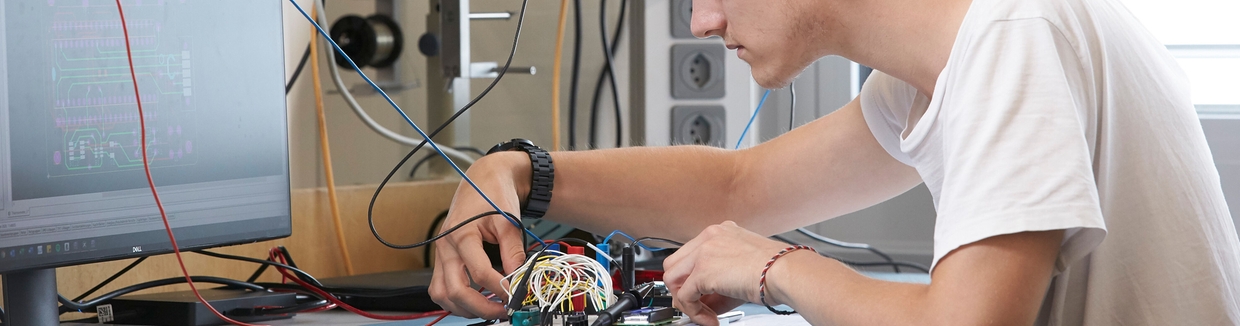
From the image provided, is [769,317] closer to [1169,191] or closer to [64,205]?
[1169,191]

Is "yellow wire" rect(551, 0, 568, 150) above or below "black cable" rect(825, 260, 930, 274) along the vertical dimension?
above

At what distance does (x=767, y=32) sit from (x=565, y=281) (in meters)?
0.29

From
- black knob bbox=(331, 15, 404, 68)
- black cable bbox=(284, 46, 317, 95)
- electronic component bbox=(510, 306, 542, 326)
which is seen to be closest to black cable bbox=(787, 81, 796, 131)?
black knob bbox=(331, 15, 404, 68)

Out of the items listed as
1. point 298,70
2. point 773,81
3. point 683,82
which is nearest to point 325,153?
point 298,70

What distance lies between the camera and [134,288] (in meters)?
1.12

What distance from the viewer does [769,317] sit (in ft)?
3.59

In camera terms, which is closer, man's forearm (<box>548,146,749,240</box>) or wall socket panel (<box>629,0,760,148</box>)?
man's forearm (<box>548,146,749,240</box>)

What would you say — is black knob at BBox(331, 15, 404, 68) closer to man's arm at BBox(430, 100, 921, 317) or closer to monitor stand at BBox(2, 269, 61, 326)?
man's arm at BBox(430, 100, 921, 317)

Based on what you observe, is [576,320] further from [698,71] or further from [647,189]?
[698,71]

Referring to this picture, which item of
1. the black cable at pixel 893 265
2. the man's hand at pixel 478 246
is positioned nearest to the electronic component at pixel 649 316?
the man's hand at pixel 478 246

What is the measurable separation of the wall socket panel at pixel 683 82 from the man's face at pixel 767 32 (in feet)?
2.28

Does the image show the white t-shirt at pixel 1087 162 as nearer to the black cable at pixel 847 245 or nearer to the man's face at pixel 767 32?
the man's face at pixel 767 32

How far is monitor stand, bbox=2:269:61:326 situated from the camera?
2.83ft

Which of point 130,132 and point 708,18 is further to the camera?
point 708,18
